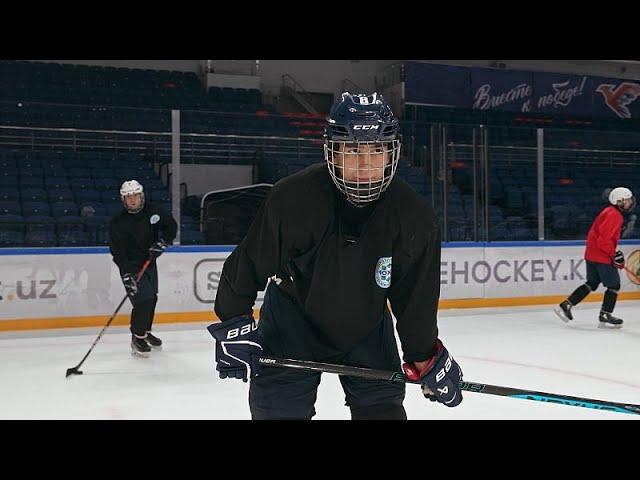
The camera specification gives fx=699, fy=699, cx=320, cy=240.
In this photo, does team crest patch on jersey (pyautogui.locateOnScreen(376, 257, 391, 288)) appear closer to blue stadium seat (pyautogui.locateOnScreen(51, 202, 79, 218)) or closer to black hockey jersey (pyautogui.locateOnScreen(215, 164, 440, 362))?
black hockey jersey (pyautogui.locateOnScreen(215, 164, 440, 362))

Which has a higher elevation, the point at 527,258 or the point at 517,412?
the point at 527,258

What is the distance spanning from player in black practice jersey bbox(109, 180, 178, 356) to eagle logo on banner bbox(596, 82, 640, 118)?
10.6m

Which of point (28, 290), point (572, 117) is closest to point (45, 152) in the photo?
point (28, 290)

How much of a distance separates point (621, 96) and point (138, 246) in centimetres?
1106

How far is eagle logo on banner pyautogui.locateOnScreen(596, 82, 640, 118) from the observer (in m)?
→ 13.0

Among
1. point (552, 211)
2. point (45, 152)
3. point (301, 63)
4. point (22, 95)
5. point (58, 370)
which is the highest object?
point (301, 63)

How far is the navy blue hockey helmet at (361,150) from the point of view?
165 centimetres

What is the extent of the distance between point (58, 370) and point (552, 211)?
576cm

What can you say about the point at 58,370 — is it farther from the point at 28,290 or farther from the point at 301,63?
the point at 301,63

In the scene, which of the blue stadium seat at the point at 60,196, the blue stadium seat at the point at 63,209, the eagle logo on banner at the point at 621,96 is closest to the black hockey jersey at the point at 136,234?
the blue stadium seat at the point at 63,209

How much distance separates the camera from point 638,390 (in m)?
3.59

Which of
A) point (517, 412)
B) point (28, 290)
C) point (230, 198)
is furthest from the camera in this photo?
point (230, 198)

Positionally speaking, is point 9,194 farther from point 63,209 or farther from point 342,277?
point 342,277

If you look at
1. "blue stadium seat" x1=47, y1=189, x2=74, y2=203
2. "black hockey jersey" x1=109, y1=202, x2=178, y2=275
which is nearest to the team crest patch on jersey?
"black hockey jersey" x1=109, y1=202, x2=178, y2=275
